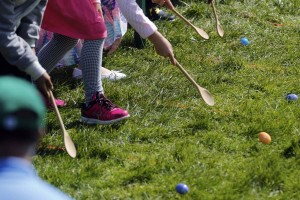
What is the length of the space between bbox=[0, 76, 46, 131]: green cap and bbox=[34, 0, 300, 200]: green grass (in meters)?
1.62

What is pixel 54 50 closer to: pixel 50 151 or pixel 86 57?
pixel 86 57

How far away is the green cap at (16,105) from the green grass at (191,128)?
1.62m

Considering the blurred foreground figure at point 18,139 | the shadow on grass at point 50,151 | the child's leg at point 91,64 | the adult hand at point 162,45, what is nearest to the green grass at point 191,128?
the shadow on grass at point 50,151

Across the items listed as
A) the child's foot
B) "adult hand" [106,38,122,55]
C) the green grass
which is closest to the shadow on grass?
the green grass

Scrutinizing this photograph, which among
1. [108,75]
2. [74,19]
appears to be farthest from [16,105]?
[108,75]

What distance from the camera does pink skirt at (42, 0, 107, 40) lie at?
3.62m

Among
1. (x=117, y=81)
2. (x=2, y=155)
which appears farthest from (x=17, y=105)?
(x=117, y=81)

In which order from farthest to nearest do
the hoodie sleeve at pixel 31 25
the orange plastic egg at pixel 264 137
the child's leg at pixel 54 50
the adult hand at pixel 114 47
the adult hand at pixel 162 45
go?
the adult hand at pixel 114 47 < the child's leg at pixel 54 50 < the adult hand at pixel 162 45 < the orange plastic egg at pixel 264 137 < the hoodie sleeve at pixel 31 25

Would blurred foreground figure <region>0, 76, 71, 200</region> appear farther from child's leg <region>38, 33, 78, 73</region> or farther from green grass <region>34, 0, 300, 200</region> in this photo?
child's leg <region>38, 33, 78, 73</region>

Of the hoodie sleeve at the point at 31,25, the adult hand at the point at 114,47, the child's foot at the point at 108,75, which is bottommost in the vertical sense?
the adult hand at the point at 114,47

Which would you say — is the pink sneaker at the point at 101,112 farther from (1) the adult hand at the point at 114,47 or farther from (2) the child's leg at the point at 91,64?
(1) the adult hand at the point at 114,47

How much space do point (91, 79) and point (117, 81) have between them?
74cm

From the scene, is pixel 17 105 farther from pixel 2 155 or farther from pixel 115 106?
pixel 115 106

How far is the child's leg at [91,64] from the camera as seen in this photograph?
Answer: 3.73m
